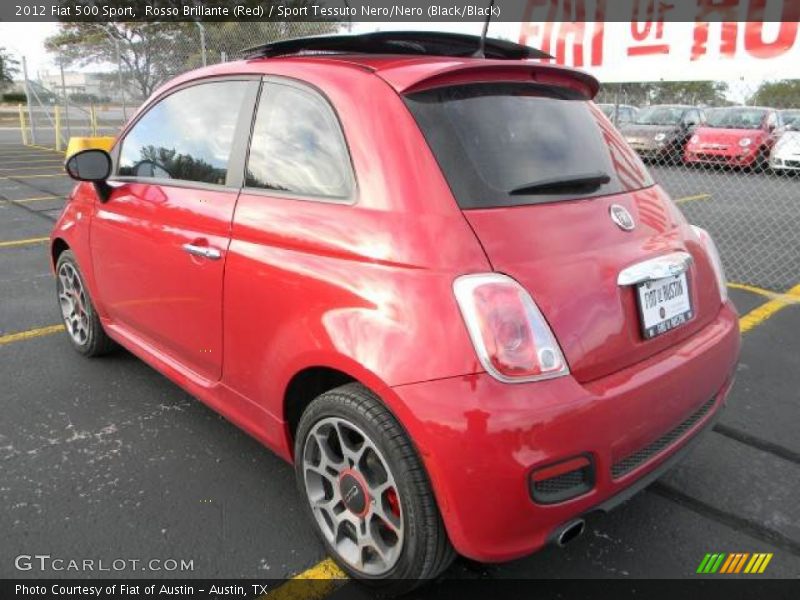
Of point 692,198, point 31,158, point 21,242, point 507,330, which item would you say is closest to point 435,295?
point 507,330

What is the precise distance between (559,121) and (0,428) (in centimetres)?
286

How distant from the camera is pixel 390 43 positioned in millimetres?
2527

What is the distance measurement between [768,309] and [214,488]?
14.0 ft

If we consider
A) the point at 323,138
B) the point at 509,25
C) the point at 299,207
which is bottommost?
the point at 299,207

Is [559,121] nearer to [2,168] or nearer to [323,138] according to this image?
[323,138]

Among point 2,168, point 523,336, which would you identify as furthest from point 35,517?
point 2,168

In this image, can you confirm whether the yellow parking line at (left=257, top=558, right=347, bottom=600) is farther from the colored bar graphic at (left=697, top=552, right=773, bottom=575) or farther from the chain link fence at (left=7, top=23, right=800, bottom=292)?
the chain link fence at (left=7, top=23, right=800, bottom=292)

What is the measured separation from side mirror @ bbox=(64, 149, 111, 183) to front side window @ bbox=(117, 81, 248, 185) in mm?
105

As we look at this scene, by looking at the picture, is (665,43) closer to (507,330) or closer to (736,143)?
(507,330)

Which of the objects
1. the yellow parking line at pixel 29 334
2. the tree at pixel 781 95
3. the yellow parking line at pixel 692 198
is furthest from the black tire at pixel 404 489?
the tree at pixel 781 95

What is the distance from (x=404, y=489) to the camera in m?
1.84

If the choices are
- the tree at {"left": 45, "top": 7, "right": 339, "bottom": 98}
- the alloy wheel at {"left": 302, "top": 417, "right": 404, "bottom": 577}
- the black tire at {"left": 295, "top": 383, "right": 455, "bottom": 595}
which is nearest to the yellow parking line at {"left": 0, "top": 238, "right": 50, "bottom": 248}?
the tree at {"left": 45, "top": 7, "right": 339, "bottom": 98}

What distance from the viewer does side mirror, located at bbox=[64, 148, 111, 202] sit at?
124 inches

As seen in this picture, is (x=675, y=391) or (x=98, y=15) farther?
(x=98, y=15)
